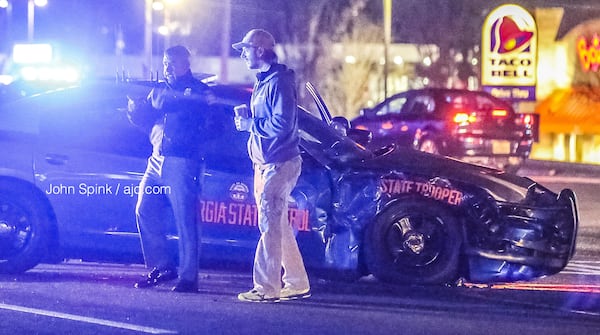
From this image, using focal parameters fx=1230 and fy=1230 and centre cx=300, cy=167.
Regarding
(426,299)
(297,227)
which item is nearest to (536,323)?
(426,299)

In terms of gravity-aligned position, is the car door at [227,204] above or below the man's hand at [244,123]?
below

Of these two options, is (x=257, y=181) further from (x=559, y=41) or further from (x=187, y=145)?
(x=559, y=41)

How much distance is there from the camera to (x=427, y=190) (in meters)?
7.96

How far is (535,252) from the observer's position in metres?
7.92

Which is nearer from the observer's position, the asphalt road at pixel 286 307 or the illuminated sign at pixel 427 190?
the asphalt road at pixel 286 307

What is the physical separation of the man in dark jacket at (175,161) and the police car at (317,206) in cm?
28

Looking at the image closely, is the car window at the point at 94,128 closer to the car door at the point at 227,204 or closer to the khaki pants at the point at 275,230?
the car door at the point at 227,204

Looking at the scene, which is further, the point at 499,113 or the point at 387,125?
the point at 387,125

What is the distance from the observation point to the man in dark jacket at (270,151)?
7.38 metres

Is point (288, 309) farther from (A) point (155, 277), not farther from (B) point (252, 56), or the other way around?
(B) point (252, 56)

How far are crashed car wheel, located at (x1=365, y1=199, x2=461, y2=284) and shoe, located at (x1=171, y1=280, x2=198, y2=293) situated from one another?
1.13 m

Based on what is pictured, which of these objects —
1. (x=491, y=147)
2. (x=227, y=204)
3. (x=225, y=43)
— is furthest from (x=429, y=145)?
(x=225, y=43)

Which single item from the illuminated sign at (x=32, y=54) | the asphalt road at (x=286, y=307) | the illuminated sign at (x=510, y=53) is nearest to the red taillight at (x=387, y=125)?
the illuminated sign at (x=510, y=53)

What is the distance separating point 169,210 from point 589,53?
25.2 meters
